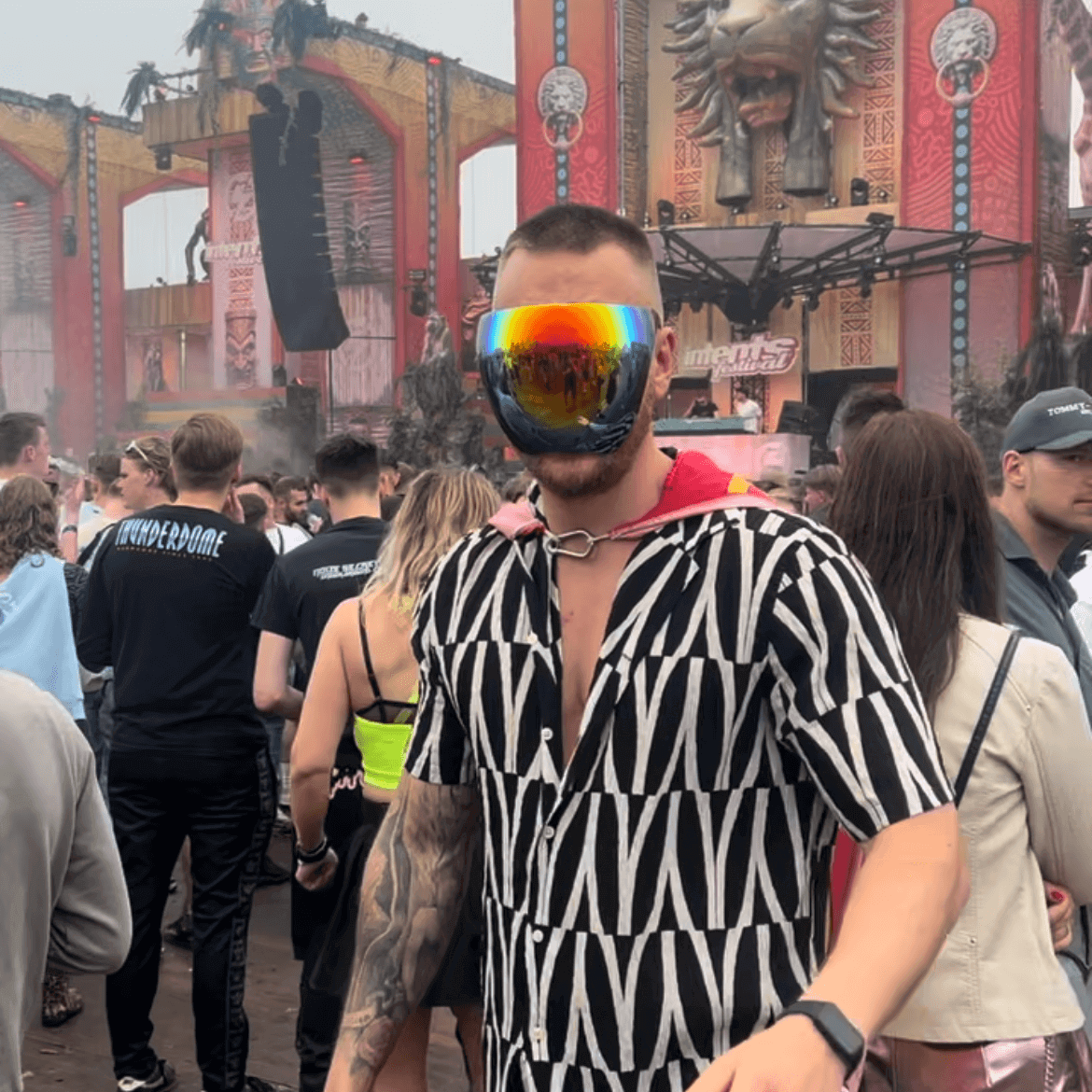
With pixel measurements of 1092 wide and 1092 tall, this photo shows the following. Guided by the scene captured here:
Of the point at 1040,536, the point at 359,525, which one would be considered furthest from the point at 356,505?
the point at 1040,536

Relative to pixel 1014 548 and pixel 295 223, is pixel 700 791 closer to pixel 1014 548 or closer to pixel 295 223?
pixel 1014 548

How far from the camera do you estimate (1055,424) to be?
3.03 m

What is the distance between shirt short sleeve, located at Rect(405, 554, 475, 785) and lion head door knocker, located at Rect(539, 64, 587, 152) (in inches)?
700

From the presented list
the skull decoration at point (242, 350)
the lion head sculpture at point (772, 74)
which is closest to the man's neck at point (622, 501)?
the lion head sculpture at point (772, 74)

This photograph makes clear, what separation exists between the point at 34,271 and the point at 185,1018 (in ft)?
71.7

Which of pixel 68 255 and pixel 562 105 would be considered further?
pixel 68 255

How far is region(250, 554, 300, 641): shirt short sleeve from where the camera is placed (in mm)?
4148

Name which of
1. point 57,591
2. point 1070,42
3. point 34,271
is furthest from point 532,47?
point 57,591

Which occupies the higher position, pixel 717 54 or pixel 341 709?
pixel 717 54

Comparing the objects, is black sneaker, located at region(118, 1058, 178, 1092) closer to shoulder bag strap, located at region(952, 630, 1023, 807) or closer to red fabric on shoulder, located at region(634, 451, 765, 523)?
shoulder bag strap, located at region(952, 630, 1023, 807)

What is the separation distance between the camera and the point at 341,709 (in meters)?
3.60

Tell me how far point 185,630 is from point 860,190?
569 inches

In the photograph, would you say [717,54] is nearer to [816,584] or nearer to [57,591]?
[57,591]

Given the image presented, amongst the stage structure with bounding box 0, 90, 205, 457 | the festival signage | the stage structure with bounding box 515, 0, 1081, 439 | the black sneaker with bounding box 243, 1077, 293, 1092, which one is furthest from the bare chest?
the stage structure with bounding box 0, 90, 205, 457
